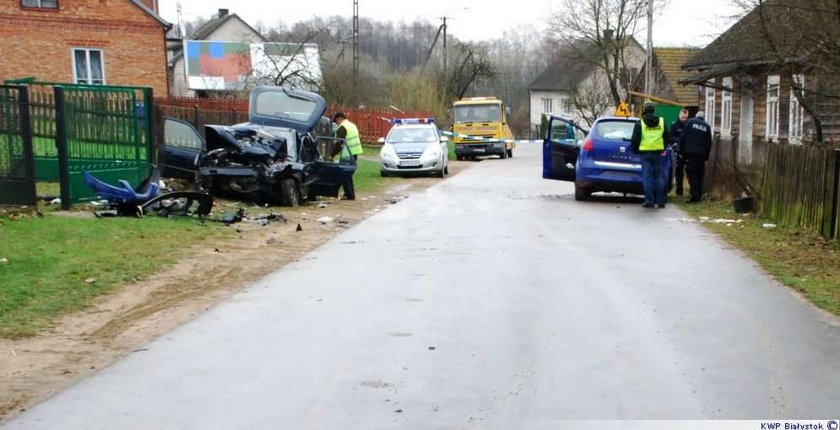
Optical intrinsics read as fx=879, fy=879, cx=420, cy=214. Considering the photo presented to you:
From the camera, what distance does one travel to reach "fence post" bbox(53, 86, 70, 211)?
12920 mm

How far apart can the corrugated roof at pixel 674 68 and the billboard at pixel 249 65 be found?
61.8ft

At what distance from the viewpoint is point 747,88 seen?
2117 cm

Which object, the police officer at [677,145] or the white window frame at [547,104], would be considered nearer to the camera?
the police officer at [677,145]

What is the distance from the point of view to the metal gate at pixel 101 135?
1309cm

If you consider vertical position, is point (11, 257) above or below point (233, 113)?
below

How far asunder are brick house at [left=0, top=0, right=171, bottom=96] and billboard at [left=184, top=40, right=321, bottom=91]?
692 cm

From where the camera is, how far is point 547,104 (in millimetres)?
92625

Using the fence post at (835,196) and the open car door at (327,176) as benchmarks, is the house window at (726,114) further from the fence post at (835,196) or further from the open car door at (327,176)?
the fence post at (835,196)

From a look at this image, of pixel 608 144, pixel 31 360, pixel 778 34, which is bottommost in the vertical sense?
pixel 31 360

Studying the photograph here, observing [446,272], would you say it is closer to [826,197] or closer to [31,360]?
[31,360]

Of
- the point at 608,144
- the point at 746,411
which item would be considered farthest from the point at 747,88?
the point at 746,411

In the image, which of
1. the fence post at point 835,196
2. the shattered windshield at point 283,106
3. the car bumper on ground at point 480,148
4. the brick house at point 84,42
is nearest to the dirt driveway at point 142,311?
the shattered windshield at point 283,106

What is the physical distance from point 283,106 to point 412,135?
10.3 metres

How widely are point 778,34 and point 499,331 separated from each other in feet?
32.9
